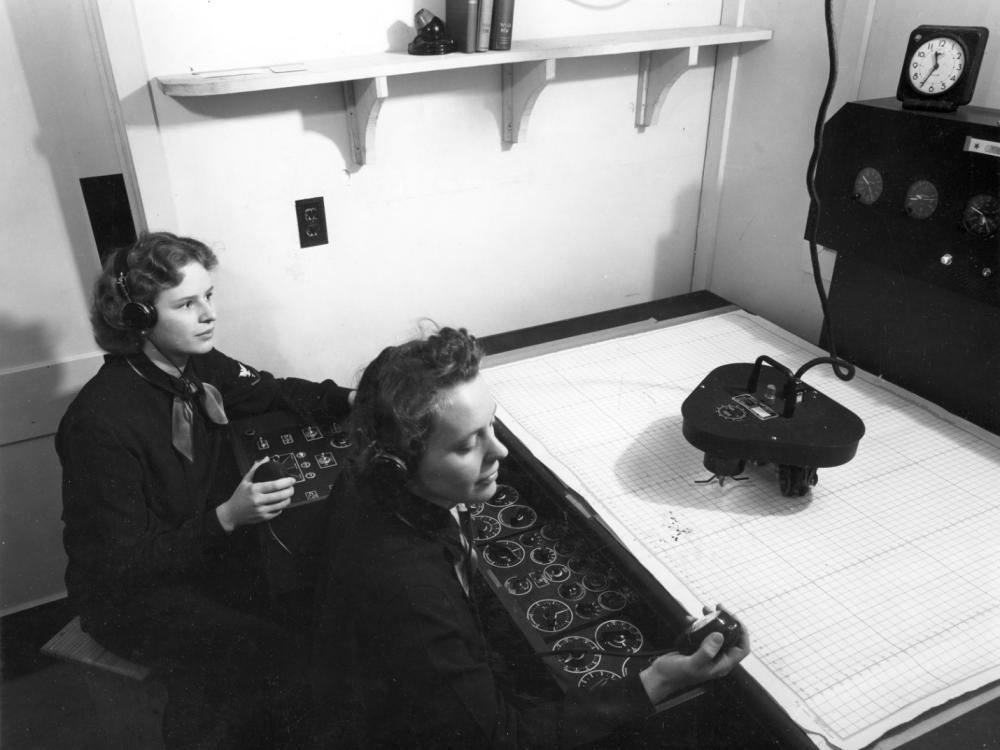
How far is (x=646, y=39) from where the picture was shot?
1.78 metres

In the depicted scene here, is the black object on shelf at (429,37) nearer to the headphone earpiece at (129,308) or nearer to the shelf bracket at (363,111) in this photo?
the shelf bracket at (363,111)

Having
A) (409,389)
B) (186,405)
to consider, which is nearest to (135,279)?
(186,405)

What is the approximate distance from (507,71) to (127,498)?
1181mm

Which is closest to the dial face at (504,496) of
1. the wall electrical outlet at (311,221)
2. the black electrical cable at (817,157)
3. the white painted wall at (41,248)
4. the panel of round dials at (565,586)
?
the panel of round dials at (565,586)

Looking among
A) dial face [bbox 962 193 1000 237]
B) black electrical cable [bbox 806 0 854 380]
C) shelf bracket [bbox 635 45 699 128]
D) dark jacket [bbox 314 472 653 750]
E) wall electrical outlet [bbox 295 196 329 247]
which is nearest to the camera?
dark jacket [bbox 314 472 653 750]

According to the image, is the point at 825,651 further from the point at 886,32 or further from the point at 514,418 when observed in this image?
the point at 886,32

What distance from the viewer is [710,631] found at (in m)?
0.98

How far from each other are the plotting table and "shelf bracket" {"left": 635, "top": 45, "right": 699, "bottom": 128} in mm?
650

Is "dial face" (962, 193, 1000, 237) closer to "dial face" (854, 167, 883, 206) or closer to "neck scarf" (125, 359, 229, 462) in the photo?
"dial face" (854, 167, 883, 206)

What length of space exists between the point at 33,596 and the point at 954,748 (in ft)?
6.46

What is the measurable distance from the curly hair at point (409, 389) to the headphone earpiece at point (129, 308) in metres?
0.51

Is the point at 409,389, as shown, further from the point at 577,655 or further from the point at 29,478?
the point at 29,478

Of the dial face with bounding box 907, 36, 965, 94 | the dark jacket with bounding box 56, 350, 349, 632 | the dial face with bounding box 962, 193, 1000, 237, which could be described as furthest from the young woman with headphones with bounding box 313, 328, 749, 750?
the dial face with bounding box 907, 36, 965, 94

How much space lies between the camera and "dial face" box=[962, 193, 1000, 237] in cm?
132
